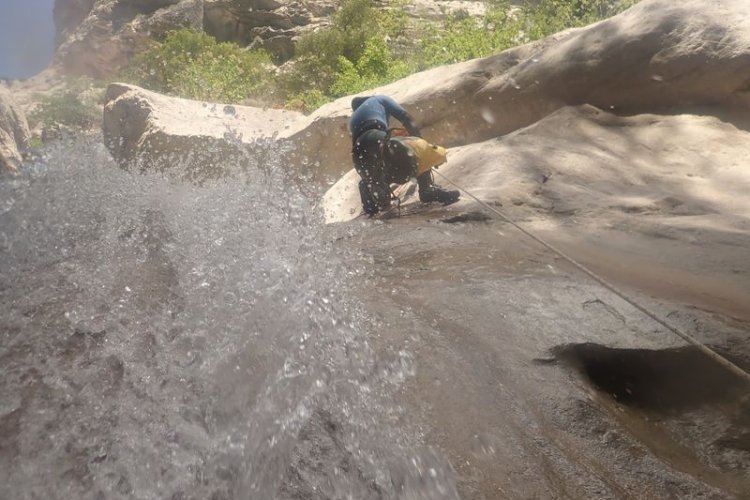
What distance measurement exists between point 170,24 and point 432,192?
21.9 m

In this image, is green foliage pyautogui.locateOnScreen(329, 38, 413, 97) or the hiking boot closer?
the hiking boot

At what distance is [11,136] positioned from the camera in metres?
13.5

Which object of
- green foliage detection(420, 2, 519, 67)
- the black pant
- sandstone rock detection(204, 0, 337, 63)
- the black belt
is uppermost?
sandstone rock detection(204, 0, 337, 63)

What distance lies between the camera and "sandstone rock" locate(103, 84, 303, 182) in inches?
329

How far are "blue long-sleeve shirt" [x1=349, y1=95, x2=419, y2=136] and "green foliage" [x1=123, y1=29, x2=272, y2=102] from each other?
379 inches

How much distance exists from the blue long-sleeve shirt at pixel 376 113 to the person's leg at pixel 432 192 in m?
A: 0.56

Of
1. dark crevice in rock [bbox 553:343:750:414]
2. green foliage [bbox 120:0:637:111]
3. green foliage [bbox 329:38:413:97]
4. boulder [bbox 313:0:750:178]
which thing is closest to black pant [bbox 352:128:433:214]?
boulder [bbox 313:0:750:178]

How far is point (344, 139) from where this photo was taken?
24.0ft

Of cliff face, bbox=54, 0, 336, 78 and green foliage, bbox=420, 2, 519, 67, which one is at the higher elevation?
cliff face, bbox=54, 0, 336, 78

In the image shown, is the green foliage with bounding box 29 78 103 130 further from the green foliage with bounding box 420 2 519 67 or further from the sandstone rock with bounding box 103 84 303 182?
the green foliage with bounding box 420 2 519 67

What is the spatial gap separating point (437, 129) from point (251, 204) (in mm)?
3103

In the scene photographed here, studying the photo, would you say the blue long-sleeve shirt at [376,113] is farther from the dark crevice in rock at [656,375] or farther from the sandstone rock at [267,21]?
the sandstone rock at [267,21]

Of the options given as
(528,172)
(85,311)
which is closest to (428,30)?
(528,172)

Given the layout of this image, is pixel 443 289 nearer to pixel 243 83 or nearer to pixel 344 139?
pixel 344 139
